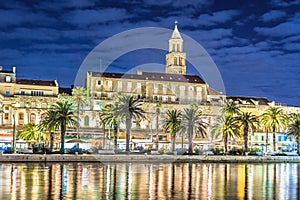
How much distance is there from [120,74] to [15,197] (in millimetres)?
105934

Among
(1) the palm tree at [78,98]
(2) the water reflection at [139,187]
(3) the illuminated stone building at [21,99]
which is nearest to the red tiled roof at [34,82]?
(3) the illuminated stone building at [21,99]

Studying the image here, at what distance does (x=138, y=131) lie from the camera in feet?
405

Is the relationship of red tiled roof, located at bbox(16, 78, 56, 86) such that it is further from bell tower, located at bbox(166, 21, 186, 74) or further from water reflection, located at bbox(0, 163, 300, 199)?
water reflection, located at bbox(0, 163, 300, 199)

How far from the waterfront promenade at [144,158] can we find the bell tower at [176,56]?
6766 cm

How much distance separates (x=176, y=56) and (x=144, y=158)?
8036cm

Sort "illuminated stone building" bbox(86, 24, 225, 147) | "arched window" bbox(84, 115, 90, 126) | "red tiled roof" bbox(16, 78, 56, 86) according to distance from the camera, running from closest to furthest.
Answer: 1. "red tiled roof" bbox(16, 78, 56, 86)
2. "arched window" bbox(84, 115, 90, 126)
3. "illuminated stone building" bbox(86, 24, 225, 147)

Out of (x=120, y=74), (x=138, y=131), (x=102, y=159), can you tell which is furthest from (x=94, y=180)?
(x=120, y=74)

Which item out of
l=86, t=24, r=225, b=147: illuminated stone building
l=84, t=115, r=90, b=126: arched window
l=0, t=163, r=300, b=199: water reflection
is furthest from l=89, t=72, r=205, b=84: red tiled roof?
l=0, t=163, r=300, b=199: water reflection

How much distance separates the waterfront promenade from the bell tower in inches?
2664

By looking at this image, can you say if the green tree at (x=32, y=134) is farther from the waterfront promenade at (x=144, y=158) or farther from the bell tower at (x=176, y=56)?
the bell tower at (x=176, y=56)

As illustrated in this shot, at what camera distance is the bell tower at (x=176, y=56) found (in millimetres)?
155625

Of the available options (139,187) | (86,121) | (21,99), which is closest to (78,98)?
(86,121)

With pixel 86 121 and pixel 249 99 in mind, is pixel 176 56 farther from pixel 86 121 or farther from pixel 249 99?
pixel 86 121

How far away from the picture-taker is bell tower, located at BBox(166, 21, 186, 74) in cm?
15562
